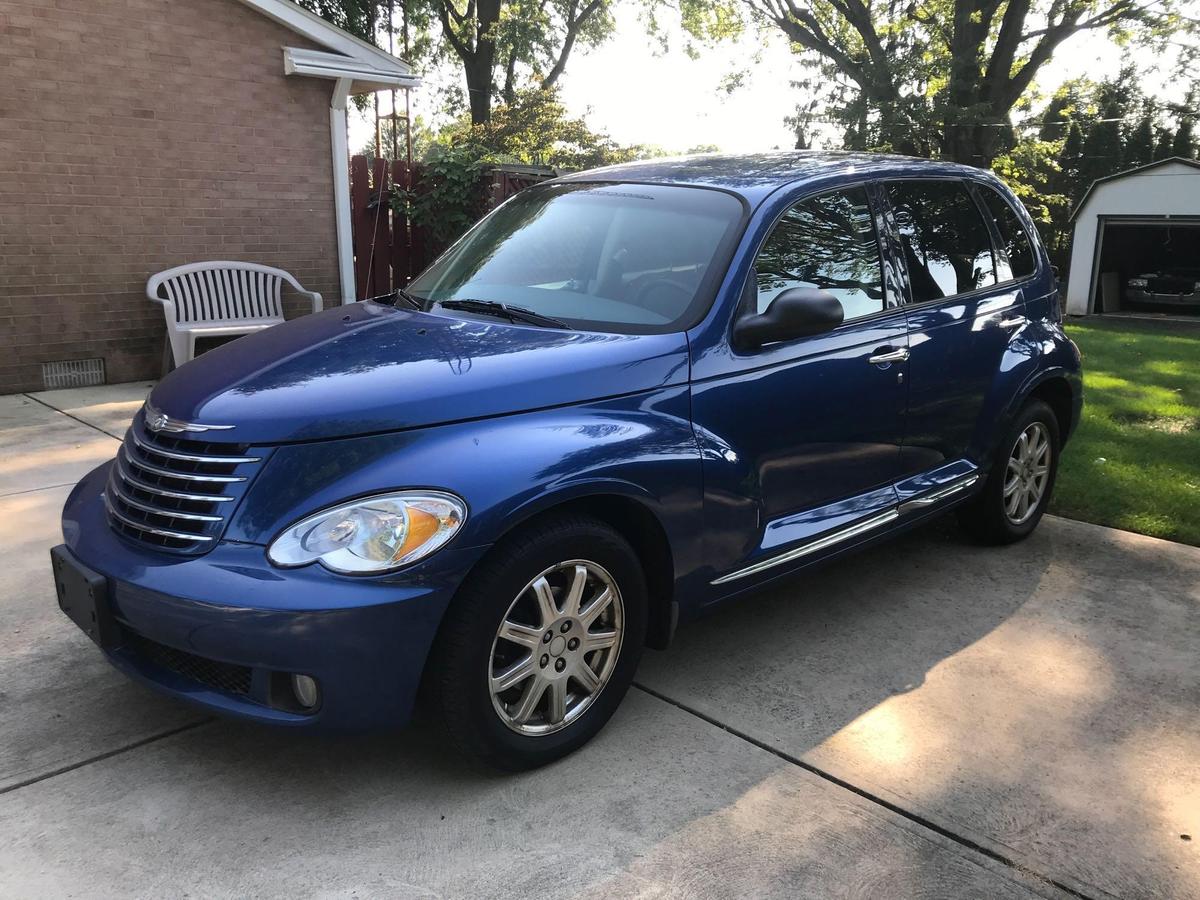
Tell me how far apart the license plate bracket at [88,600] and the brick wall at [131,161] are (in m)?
6.14

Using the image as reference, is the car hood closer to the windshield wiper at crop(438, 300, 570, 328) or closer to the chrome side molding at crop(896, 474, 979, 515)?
the windshield wiper at crop(438, 300, 570, 328)

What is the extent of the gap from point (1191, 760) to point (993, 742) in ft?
1.97

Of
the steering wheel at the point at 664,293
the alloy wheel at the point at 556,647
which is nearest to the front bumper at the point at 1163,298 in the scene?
the steering wheel at the point at 664,293

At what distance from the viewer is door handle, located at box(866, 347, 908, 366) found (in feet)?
12.6

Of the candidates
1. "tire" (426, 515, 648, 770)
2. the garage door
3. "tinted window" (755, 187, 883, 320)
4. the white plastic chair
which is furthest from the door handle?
the garage door

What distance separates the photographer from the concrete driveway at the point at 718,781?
2.54 m

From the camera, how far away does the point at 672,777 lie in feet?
9.71

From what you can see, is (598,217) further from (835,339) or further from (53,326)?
(53,326)

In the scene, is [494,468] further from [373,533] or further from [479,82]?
[479,82]

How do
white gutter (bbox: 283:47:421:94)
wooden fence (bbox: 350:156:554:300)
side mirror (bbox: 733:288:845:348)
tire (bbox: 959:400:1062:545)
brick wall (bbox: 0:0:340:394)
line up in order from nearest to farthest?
side mirror (bbox: 733:288:845:348)
tire (bbox: 959:400:1062:545)
brick wall (bbox: 0:0:340:394)
white gutter (bbox: 283:47:421:94)
wooden fence (bbox: 350:156:554:300)

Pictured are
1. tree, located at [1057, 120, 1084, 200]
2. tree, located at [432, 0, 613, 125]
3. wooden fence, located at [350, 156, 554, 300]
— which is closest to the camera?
wooden fence, located at [350, 156, 554, 300]

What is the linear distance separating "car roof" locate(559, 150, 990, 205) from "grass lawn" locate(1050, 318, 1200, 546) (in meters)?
2.20

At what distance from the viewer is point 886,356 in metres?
3.90

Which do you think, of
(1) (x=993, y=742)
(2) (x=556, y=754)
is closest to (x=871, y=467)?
(1) (x=993, y=742)
